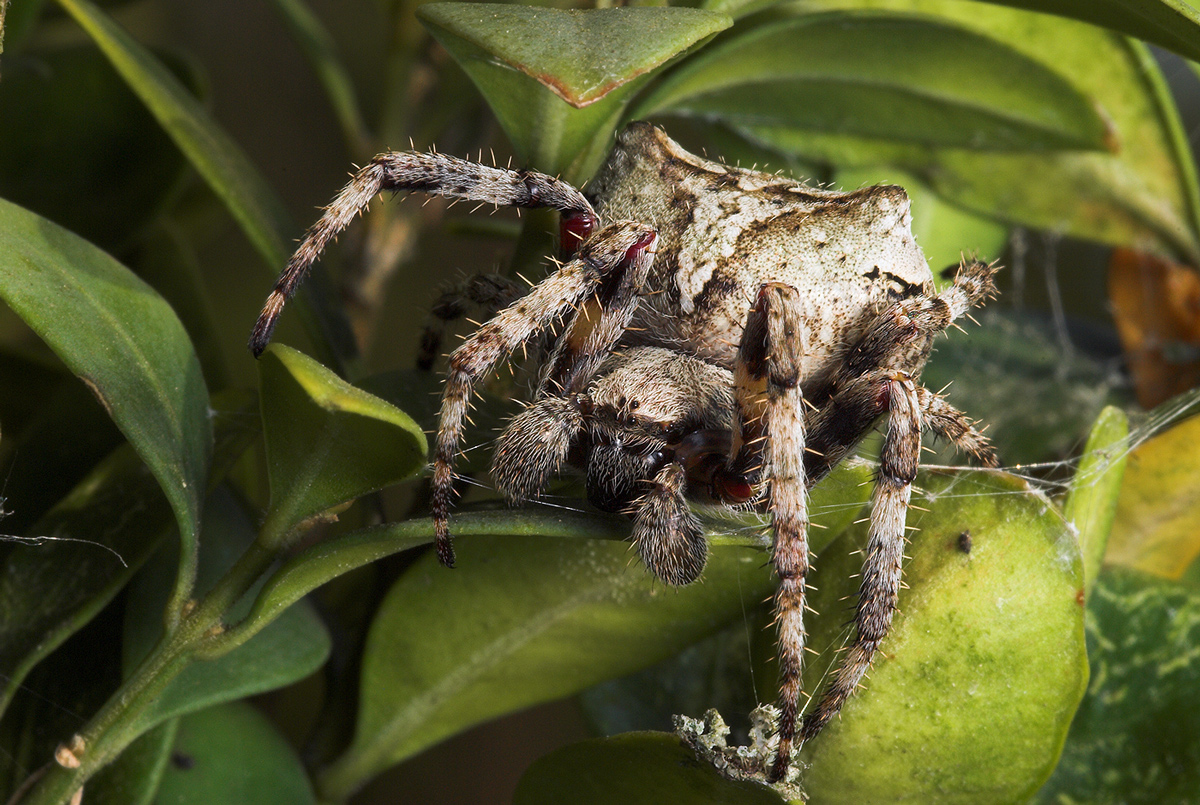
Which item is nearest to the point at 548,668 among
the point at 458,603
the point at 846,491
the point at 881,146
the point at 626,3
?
the point at 458,603

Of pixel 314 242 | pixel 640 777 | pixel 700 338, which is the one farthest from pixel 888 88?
pixel 640 777

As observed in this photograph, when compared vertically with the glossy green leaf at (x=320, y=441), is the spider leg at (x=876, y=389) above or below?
below

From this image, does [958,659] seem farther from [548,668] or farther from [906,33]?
[906,33]

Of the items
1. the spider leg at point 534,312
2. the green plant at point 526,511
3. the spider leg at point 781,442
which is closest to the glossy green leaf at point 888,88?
the green plant at point 526,511

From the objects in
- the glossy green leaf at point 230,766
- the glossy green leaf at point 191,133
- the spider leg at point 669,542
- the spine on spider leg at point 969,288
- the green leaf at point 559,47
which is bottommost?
the glossy green leaf at point 230,766

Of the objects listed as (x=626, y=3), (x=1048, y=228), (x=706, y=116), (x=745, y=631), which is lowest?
(x=745, y=631)

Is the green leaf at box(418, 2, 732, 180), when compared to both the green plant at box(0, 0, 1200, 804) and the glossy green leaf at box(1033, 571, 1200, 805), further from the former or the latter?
the glossy green leaf at box(1033, 571, 1200, 805)

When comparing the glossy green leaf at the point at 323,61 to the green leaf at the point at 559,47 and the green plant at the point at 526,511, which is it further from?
the green leaf at the point at 559,47
